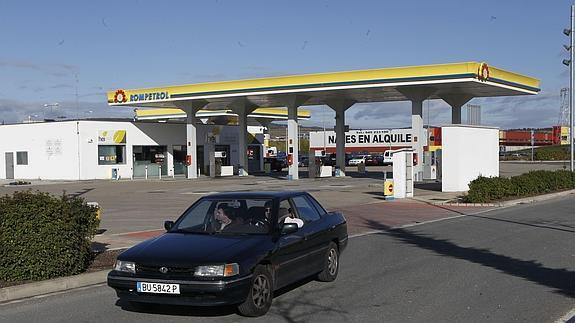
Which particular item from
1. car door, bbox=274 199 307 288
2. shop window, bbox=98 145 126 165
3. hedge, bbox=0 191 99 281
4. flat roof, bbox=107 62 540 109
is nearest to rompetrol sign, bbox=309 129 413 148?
flat roof, bbox=107 62 540 109

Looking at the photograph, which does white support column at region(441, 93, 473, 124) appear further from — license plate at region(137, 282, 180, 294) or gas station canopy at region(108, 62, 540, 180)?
license plate at region(137, 282, 180, 294)

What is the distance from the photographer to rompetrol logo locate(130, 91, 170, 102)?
49.0 m

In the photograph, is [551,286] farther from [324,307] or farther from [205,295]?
[205,295]

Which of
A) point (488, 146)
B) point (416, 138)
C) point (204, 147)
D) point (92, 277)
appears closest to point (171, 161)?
point (204, 147)

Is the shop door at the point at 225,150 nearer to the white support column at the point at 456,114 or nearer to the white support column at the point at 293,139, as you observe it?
the white support column at the point at 293,139

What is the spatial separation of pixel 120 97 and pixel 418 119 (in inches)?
895

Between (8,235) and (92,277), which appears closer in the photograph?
(8,235)

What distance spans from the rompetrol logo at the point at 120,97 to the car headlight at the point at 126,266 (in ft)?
146

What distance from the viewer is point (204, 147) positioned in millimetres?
56375

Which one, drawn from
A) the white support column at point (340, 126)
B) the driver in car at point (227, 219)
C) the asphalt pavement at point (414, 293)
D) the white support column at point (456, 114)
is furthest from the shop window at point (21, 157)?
the driver in car at point (227, 219)

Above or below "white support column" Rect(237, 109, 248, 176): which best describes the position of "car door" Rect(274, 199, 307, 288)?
below

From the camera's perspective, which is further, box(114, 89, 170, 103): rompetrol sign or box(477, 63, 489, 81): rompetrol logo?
box(114, 89, 170, 103): rompetrol sign

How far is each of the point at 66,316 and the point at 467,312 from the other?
4.57m

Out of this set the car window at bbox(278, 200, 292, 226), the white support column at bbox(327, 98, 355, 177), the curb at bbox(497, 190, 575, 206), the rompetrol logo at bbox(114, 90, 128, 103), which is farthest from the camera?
the white support column at bbox(327, 98, 355, 177)
